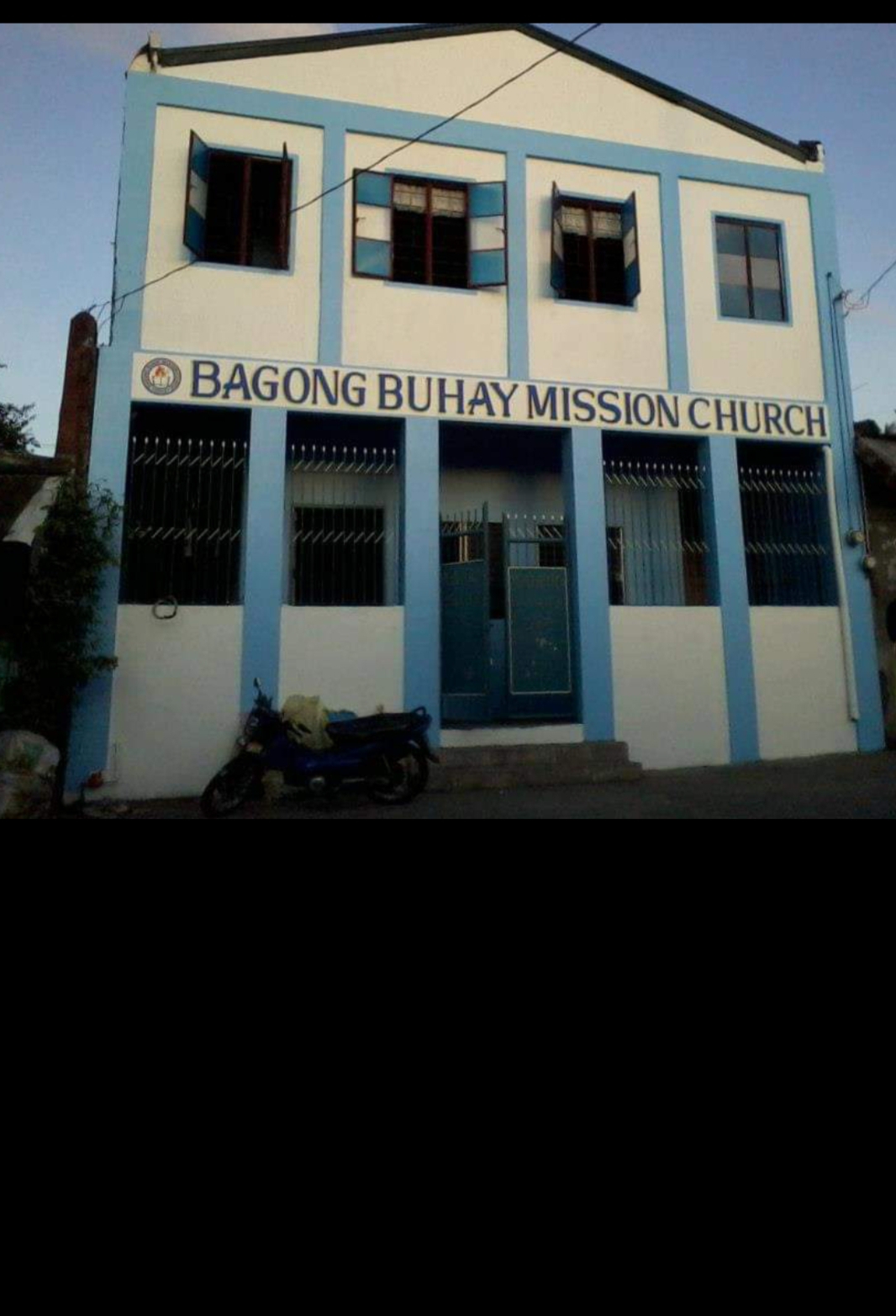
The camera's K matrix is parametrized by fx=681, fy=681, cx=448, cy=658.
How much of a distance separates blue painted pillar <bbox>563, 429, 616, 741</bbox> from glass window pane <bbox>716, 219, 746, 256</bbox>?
2.57 metres

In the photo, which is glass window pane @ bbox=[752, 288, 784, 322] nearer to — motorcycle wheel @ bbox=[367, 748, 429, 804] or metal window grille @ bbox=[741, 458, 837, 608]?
metal window grille @ bbox=[741, 458, 837, 608]

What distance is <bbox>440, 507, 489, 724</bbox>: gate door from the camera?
5.96 metres

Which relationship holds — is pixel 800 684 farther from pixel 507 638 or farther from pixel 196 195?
pixel 196 195

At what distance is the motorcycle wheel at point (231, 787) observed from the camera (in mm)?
4629

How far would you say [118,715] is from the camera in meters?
5.28

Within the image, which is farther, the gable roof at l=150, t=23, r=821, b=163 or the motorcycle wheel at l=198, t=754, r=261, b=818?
the gable roof at l=150, t=23, r=821, b=163

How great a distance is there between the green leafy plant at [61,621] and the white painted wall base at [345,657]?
1357 mm

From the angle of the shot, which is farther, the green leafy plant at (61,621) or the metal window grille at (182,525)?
the metal window grille at (182,525)

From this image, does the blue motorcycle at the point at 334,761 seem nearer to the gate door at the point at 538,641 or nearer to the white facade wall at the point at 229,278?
the gate door at the point at 538,641

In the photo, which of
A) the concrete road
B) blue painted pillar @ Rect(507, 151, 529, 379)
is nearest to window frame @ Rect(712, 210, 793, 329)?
blue painted pillar @ Rect(507, 151, 529, 379)

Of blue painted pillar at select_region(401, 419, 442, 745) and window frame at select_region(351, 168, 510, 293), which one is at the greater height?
window frame at select_region(351, 168, 510, 293)

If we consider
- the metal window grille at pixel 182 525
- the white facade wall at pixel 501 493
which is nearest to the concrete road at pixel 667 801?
the metal window grille at pixel 182 525
